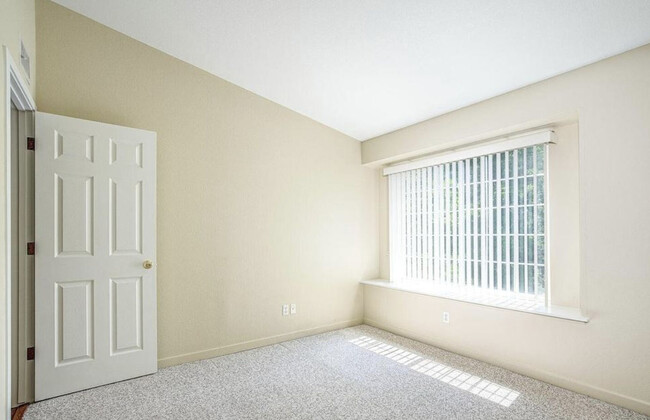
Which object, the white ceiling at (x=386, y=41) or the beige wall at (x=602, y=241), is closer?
the white ceiling at (x=386, y=41)

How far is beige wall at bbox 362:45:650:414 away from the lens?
2578mm

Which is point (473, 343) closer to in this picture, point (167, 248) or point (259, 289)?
point (259, 289)

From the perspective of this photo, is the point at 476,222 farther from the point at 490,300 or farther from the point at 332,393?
the point at 332,393

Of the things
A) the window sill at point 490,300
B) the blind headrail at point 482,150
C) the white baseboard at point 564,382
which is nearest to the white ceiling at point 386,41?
the blind headrail at point 482,150

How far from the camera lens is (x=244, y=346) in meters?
3.84

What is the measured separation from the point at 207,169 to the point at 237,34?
133 centimetres

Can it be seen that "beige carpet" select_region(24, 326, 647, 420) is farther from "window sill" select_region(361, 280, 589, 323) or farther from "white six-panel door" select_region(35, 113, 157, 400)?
"window sill" select_region(361, 280, 589, 323)

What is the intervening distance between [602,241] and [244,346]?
342cm

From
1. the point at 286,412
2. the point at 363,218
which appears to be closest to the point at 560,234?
the point at 363,218

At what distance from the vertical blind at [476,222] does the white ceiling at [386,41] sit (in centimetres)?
75

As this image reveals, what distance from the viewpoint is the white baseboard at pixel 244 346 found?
3.41m

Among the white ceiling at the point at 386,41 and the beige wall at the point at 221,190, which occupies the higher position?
the white ceiling at the point at 386,41

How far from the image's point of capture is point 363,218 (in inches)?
198

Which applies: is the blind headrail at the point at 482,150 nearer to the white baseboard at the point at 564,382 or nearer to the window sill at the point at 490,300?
the window sill at the point at 490,300
